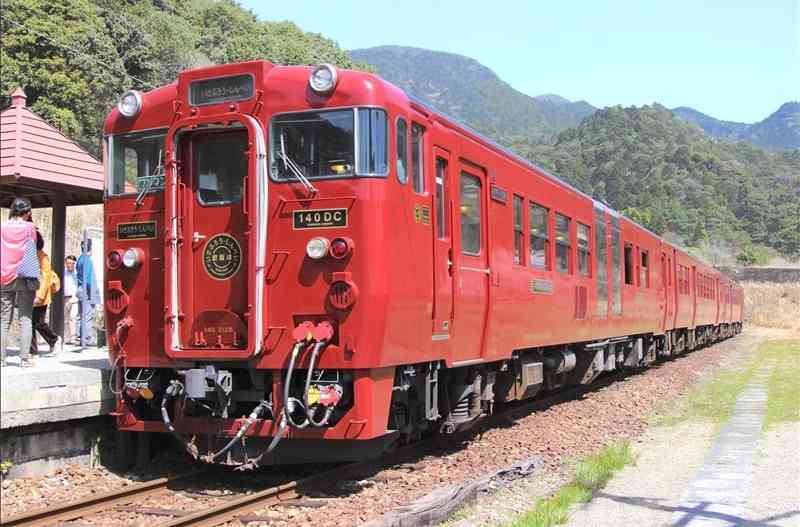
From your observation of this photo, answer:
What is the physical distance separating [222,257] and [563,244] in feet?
20.8

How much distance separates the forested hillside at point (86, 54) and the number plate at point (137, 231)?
26.8m

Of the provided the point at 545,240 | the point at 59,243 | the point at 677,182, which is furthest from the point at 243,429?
the point at 677,182

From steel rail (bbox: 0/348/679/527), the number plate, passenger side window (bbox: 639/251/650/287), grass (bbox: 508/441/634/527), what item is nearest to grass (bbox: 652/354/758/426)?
passenger side window (bbox: 639/251/650/287)

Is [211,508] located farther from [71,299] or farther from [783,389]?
[783,389]

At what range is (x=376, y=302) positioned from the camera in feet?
22.0

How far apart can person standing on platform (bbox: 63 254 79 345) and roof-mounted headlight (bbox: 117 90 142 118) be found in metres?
4.67

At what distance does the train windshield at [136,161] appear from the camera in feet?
25.3

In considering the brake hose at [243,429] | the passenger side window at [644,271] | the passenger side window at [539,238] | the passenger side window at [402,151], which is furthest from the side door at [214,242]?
the passenger side window at [644,271]

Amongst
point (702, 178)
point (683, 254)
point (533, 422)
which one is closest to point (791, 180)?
point (702, 178)

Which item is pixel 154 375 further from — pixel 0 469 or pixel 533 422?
pixel 533 422

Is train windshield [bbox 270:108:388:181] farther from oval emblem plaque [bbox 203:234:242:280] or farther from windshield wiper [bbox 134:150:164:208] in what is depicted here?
windshield wiper [bbox 134:150:164:208]

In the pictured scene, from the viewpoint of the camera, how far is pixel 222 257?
733 centimetres

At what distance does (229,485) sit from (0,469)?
73.3 inches

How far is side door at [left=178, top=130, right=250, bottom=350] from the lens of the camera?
7.24m
